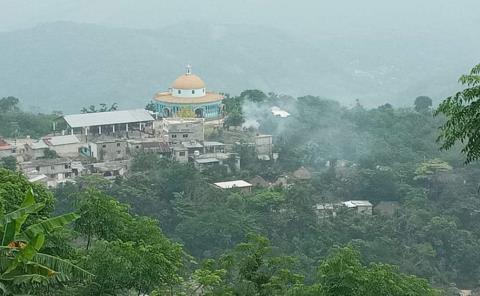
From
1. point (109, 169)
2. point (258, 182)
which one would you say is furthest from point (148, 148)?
point (258, 182)

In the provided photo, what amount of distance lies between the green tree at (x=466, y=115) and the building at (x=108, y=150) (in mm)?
24586

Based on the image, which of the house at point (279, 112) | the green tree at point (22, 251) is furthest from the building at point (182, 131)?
the green tree at point (22, 251)

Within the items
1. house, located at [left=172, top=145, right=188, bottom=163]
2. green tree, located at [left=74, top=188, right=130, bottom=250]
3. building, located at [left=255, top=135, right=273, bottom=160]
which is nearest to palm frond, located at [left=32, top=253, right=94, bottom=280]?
green tree, located at [left=74, top=188, right=130, bottom=250]

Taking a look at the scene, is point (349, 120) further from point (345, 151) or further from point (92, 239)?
point (92, 239)

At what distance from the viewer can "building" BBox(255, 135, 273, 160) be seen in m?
36.2

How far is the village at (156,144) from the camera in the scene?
3241 cm

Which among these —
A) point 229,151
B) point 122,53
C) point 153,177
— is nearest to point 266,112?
point 229,151

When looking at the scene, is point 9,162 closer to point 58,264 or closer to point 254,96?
point 254,96

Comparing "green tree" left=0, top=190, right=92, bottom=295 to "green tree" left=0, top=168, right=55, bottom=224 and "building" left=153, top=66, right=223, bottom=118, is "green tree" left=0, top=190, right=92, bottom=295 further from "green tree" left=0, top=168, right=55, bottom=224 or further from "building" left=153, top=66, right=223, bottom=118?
"building" left=153, top=66, right=223, bottom=118

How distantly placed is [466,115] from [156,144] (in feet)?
82.1

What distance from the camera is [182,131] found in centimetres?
3497

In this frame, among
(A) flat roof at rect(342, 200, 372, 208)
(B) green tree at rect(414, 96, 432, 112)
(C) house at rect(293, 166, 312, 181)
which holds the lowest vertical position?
(A) flat roof at rect(342, 200, 372, 208)

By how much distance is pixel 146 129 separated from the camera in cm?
3659

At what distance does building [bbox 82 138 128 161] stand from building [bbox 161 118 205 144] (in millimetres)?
1895
